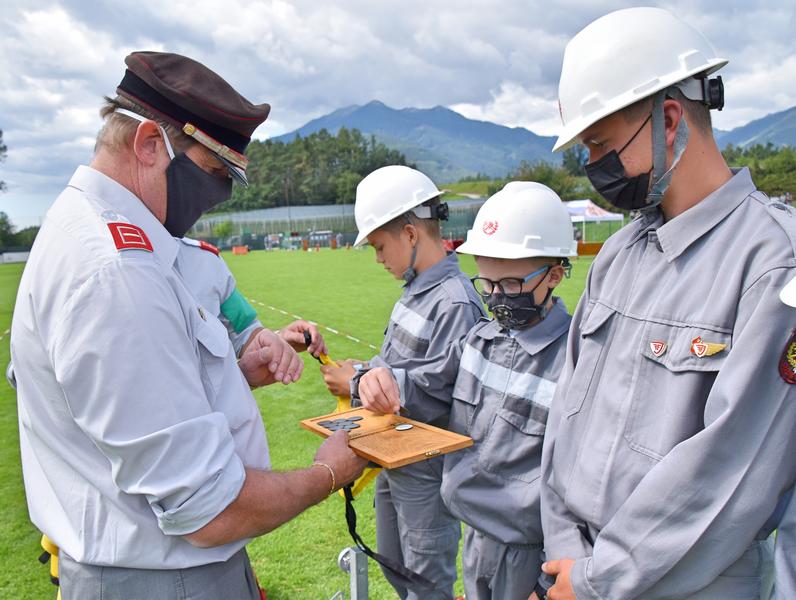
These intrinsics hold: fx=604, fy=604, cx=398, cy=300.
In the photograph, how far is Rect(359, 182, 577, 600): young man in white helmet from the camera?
2414 millimetres

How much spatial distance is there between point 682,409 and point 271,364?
1.60 meters

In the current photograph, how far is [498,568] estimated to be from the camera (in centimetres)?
254

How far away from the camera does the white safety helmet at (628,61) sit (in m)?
1.61

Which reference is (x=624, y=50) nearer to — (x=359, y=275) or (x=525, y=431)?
(x=525, y=431)

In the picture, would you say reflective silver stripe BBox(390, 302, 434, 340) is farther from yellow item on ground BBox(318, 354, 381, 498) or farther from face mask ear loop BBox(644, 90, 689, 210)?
face mask ear loop BBox(644, 90, 689, 210)

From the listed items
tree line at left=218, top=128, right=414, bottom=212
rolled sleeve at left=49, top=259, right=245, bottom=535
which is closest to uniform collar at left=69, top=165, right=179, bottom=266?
rolled sleeve at left=49, top=259, right=245, bottom=535

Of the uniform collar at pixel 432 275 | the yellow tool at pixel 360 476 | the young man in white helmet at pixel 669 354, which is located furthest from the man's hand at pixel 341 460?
the uniform collar at pixel 432 275

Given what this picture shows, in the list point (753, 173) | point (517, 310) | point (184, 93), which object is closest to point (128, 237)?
point (184, 93)

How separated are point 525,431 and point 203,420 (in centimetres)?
140

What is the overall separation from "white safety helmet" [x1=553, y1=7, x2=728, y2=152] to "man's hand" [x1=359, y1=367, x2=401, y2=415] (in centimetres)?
124

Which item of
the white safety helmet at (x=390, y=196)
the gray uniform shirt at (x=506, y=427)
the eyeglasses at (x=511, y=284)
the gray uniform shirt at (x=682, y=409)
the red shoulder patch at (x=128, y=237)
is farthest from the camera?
the white safety helmet at (x=390, y=196)

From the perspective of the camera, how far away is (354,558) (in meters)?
2.72

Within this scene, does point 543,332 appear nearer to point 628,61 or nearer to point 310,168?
point 628,61

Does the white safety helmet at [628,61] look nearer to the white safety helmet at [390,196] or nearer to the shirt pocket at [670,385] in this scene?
the shirt pocket at [670,385]
